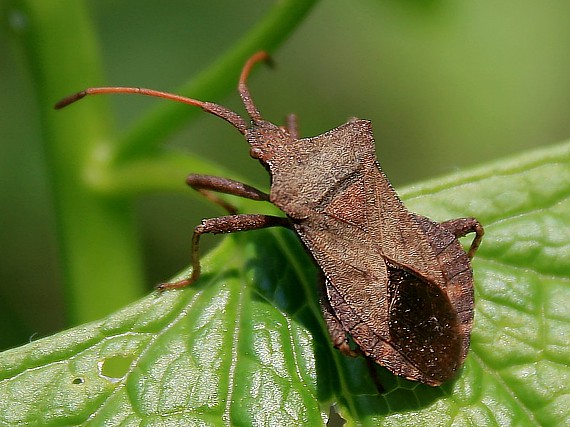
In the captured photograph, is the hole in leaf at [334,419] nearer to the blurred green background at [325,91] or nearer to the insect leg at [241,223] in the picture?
the insect leg at [241,223]

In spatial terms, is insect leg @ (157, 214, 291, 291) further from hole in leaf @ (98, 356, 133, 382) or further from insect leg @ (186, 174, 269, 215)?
hole in leaf @ (98, 356, 133, 382)

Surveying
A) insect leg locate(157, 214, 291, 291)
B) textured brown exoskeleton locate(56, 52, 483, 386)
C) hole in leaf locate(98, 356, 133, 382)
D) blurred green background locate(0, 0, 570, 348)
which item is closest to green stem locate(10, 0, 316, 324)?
textured brown exoskeleton locate(56, 52, 483, 386)

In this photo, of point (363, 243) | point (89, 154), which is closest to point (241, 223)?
point (363, 243)

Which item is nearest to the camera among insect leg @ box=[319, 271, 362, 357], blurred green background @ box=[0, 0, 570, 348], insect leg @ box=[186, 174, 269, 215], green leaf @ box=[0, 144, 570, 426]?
green leaf @ box=[0, 144, 570, 426]

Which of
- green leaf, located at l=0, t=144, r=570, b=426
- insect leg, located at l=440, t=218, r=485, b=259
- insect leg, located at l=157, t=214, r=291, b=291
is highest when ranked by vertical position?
insect leg, located at l=157, t=214, r=291, b=291

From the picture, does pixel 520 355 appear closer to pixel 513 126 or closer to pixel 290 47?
pixel 513 126

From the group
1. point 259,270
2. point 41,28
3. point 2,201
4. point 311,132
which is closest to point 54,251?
point 2,201
